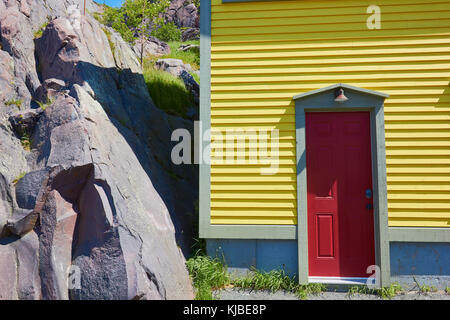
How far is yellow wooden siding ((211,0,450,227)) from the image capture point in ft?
15.6

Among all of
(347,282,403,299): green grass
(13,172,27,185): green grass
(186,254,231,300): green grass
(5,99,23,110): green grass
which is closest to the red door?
(347,282,403,299): green grass

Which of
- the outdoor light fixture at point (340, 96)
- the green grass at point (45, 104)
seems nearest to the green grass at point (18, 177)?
the green grass at point (45, 104)

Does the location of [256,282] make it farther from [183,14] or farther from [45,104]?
[183,14]

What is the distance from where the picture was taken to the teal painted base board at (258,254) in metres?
4.80

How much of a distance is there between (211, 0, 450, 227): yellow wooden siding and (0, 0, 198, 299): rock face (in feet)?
4.06

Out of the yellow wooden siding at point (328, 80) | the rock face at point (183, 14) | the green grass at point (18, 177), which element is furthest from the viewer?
the rock face at point (183, 14)

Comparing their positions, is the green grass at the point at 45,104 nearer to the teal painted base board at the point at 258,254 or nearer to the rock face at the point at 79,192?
the rock face at the point at 79,192

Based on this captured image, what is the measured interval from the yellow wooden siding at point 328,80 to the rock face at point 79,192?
1.24 meters

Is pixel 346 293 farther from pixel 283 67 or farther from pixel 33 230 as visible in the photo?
pixel 33 230

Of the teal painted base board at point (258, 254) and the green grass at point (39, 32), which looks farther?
the green grass at point (39, 32)

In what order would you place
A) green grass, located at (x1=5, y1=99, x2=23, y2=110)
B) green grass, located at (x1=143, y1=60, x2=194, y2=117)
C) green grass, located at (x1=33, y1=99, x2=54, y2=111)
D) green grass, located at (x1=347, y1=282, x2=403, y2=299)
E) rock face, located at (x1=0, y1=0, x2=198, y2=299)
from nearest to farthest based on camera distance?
rock face, located at (x1=0, y1=0, x2=198, y2=299)
green grass, located at (x1=347, y1=282, x2=403, y2=299)
green grass, located at (x1=33, y1=99, x2=54, y2=111)
green grass, located at (x1=5, y1=99, x2=23, y2=110)
green grass, located at (x1=143, y1=60, x2=194, y2=117)

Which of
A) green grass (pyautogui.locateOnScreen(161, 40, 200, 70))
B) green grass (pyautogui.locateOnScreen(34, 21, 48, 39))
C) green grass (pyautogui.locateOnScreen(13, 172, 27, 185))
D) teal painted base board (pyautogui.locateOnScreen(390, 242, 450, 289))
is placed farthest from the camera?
green grass (pyautogui.locateOnScreen(161, 40, 200, 70))

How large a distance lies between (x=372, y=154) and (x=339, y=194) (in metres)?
0.86

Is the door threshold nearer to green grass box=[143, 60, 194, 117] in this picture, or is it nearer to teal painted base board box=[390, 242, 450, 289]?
teal painted base board box=[390, 242, 450, 289]
